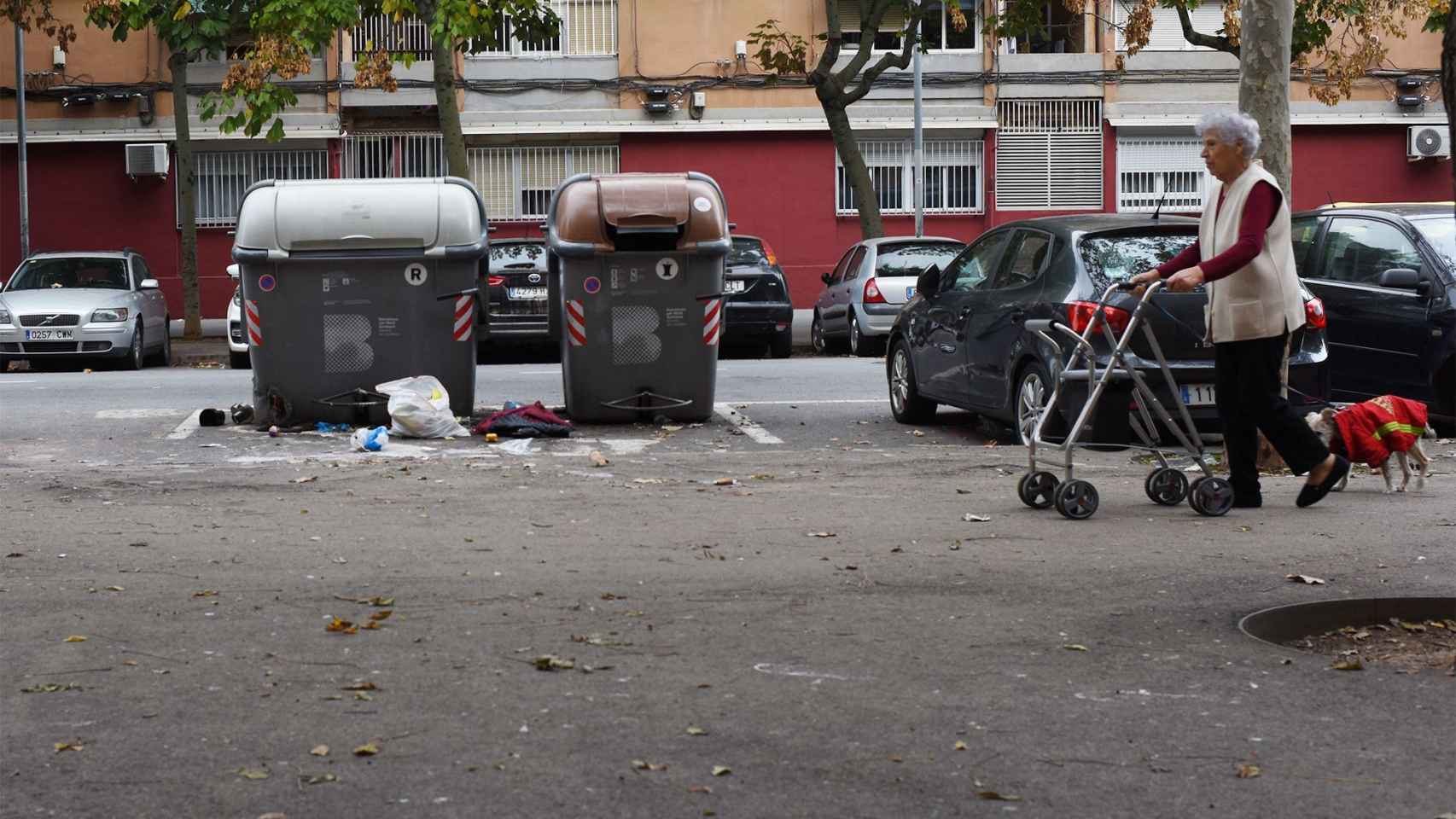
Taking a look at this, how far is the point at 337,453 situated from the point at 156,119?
73.0ft

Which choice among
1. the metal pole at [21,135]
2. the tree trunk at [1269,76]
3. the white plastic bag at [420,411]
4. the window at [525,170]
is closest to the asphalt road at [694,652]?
the tree trunk at [1269,76]

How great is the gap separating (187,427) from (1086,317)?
6366 mm

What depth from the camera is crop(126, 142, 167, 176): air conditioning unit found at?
3195 centimetres

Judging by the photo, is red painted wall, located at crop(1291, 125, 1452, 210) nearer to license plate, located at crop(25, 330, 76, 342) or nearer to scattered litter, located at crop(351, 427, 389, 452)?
license plate, located at crop(25, 330, 76, 342)

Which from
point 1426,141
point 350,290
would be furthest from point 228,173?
point 350,290

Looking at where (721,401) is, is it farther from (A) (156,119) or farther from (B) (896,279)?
(A) (156,119)

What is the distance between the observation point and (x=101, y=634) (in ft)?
19.9

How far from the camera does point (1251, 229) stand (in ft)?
27.3

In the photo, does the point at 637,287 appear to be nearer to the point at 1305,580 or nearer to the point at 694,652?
the point at 1305,580

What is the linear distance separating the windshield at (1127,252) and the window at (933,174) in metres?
21.9

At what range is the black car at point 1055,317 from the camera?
11.0 metres

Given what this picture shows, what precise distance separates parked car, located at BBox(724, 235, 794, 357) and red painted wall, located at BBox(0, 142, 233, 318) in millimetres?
13297

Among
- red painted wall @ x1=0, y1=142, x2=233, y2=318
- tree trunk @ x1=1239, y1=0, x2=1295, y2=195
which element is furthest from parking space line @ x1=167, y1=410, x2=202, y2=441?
red painted wall @ x1=0, y1=142, x2=233, y2=318

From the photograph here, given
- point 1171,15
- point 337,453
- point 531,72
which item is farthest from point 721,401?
point 1171,15
